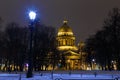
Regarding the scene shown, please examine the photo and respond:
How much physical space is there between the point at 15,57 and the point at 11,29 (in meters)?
6.68

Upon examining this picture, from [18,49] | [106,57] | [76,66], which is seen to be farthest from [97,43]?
[76,66]

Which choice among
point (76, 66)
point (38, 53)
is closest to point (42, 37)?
point (38, 53)

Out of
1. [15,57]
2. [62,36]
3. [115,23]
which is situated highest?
[62,36]

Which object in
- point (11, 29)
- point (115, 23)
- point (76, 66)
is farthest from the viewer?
point (76, 66)

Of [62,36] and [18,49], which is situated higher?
[62,36]

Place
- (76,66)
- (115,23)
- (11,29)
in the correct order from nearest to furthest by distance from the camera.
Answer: (115,23), (11,29), (76,66)

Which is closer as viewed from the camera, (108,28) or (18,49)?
(108,28)

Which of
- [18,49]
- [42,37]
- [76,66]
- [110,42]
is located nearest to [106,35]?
[110,42]

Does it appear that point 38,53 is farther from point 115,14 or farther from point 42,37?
point 115,14

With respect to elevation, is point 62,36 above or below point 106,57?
above

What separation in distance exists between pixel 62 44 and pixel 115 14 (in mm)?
113984

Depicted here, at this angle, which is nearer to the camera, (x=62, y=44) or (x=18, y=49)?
(x=18, y=49)

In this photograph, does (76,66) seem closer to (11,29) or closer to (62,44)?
(62,44)

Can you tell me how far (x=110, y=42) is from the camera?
268 feet
